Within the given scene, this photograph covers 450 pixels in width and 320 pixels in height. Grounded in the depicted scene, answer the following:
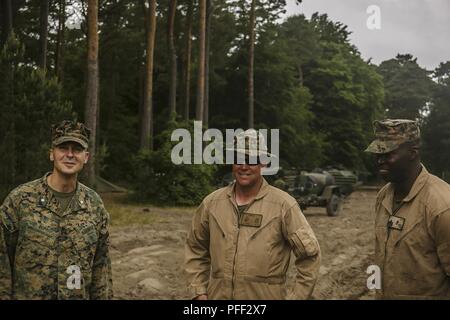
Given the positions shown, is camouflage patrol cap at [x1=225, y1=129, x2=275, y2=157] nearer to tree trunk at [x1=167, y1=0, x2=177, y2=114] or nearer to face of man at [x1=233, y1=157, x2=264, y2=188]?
face of man at [x1=233, y1=157, x2=264, y2=188]

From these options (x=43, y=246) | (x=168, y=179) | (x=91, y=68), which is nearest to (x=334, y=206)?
(x=168, y=179)

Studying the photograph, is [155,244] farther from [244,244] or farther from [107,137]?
[107,137]

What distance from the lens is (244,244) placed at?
363 centimetres

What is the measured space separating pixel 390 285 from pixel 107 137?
31.2 m

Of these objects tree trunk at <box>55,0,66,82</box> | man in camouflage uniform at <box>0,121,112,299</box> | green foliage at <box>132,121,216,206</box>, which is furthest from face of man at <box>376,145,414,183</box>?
tree trunk at <box>55,0,66,82</box>

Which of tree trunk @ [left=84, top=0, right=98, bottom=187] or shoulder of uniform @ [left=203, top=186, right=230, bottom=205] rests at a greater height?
tree trunk @ [left=84, top=0, right=98, bottom=187]

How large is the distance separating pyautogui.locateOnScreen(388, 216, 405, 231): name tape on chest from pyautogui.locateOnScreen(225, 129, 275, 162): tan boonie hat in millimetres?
879

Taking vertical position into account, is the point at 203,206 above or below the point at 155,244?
above

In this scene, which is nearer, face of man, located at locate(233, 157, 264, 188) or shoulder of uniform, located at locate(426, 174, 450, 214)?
shoulder of uniform, located at locate(426, 174, 450, 214)

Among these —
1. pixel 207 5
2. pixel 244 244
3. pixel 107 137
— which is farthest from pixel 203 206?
pixel 107 137

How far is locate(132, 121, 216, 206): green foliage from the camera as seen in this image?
21.1 metres

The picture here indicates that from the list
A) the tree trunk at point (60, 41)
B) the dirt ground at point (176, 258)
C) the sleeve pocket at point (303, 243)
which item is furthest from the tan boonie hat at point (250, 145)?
the tree trunk at point (60, 41)

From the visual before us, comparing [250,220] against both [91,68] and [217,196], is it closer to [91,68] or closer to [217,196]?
[217,196]

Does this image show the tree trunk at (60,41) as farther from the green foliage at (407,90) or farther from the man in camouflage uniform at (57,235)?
the green foliage at (407,90)
